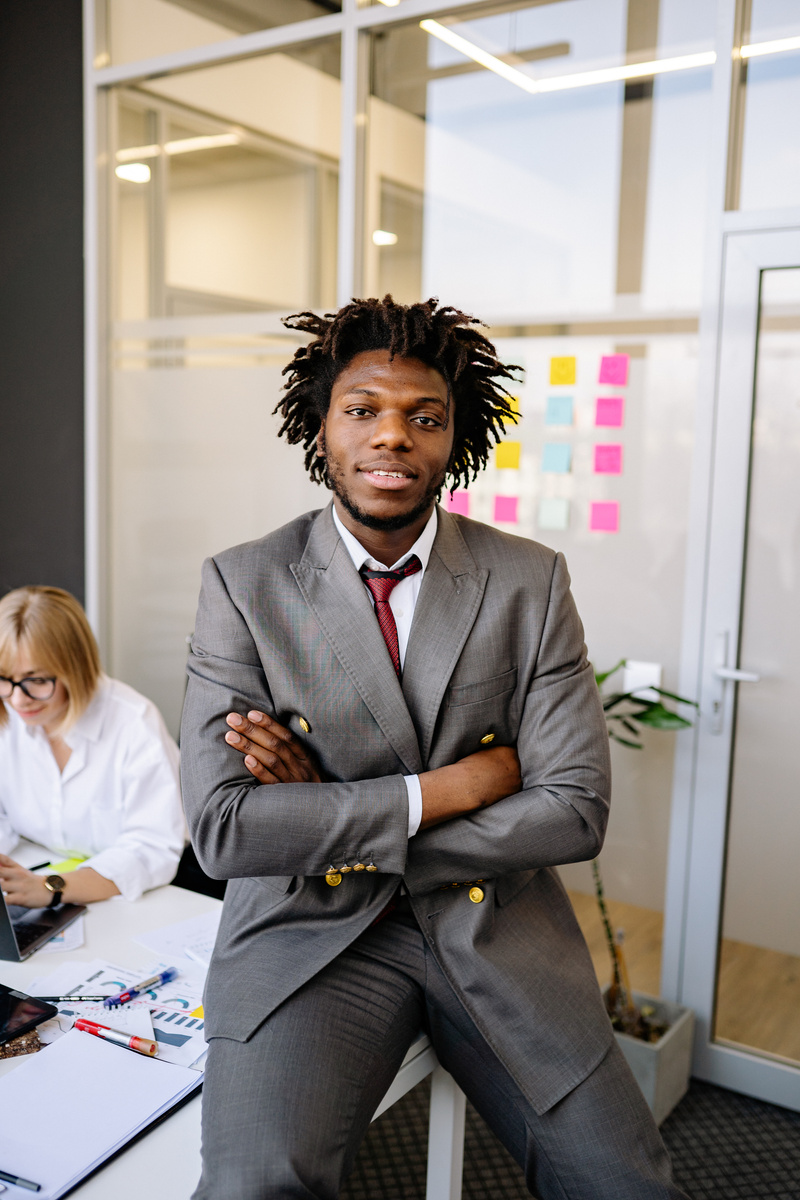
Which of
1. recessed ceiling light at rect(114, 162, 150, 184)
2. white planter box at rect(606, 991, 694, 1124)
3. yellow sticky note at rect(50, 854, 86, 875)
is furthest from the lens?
recessed ceiling light at rect(114, 162, 150, 184)

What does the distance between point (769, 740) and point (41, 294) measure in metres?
3.16

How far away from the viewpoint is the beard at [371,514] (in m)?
1.53

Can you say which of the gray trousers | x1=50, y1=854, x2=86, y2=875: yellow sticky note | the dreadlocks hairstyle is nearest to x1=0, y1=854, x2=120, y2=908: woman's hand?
x1=50, y1=854, x2=86, y2=875: yellow sticky note

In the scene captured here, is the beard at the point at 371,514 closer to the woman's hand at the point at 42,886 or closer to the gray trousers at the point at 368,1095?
the gray trousers at the point at 368,1095

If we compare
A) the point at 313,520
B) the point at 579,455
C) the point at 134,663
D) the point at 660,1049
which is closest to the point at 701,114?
the point at 579,455

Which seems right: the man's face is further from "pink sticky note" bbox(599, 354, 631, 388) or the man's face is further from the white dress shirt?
"pink sticky note" bbox(599, 354, 631, 388)

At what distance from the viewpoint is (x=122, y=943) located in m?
1.71

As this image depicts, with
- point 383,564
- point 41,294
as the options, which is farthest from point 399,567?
point 41,294

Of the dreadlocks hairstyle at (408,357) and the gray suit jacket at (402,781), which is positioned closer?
the gray suit jacket at (402,781)

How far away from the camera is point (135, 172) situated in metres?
3.68

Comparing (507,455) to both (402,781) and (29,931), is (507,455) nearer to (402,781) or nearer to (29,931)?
(402,781)

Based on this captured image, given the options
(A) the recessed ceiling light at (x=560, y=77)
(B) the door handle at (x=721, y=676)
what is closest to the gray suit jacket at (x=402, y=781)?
(B) the door handle at (x=721, y=676)

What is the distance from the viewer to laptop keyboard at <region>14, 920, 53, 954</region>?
1.69m

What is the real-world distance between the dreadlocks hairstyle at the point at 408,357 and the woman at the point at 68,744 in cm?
77
